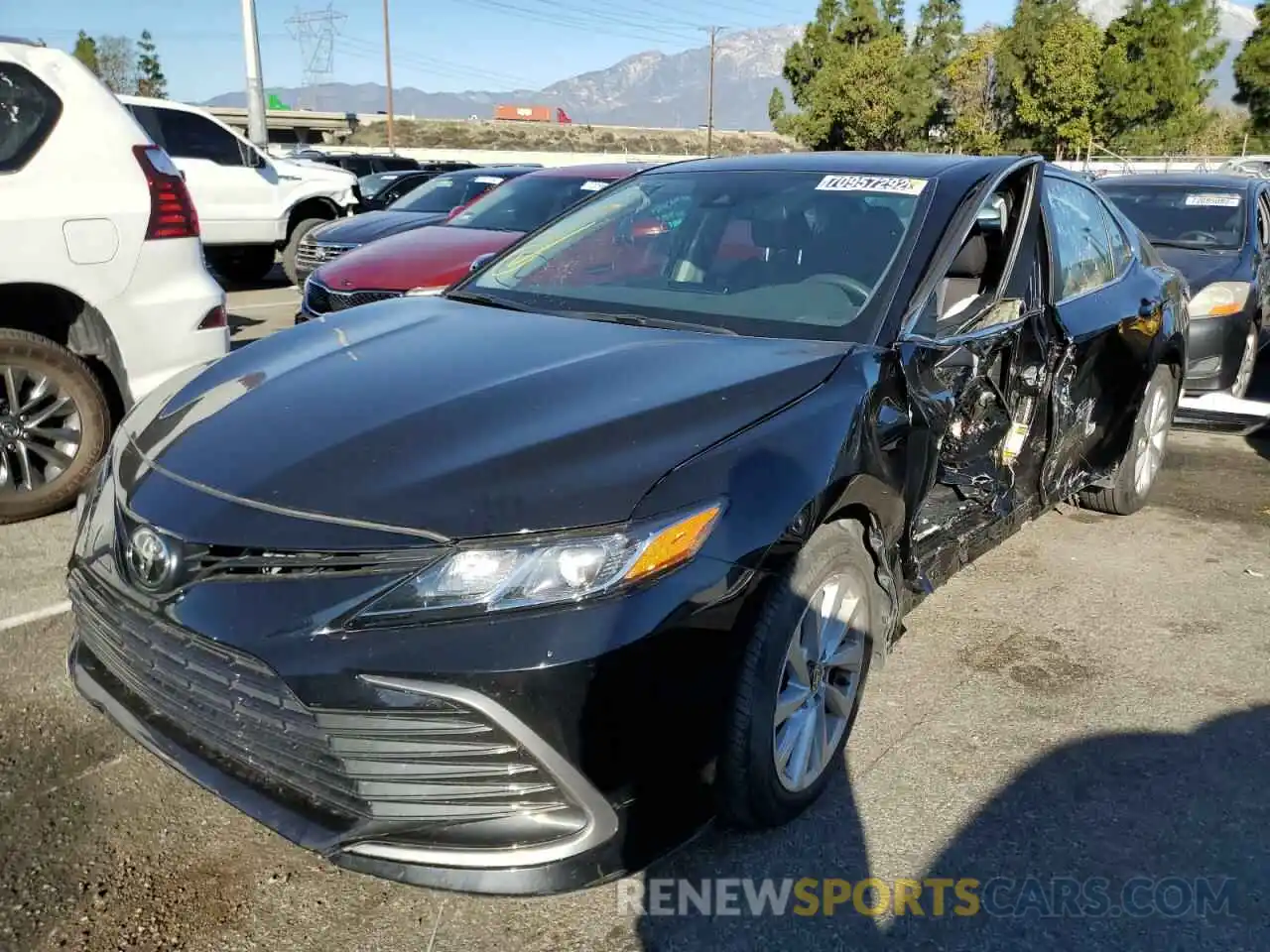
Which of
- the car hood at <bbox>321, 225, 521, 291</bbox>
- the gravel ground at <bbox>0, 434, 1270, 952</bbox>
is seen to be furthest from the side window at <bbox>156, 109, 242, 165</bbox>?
the gravel ground at <bbox>0, 434, 1270, 952</bbox>

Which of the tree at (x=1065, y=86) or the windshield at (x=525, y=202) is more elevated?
the tree at (x=1065, y=86)

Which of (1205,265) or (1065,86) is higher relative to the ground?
(1065,86)

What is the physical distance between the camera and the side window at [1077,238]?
3943 mm

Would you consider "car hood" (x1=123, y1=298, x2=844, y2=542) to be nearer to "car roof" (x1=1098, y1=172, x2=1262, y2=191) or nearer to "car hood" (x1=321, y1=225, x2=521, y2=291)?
"car hood" (x1=321, y1=225, x2=521, y2=291)

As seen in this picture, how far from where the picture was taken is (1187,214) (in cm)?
810

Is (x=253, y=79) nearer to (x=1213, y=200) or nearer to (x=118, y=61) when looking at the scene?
(x=1213, y=200)

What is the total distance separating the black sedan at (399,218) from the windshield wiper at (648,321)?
5771 millimetres

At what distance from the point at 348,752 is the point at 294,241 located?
1128 cm

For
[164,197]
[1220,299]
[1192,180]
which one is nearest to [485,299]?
[164,197]

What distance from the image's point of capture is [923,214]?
3248 millimetres

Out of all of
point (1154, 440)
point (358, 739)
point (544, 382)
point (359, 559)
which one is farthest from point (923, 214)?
point (1154, 440)

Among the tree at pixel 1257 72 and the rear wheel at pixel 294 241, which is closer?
the rear wheel at pixel 294 241

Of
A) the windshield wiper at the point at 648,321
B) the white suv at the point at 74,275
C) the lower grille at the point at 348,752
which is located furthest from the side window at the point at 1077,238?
the white suv at the point at 74,275

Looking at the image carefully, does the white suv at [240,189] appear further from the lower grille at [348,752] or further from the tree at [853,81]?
the tree at [853,81]
